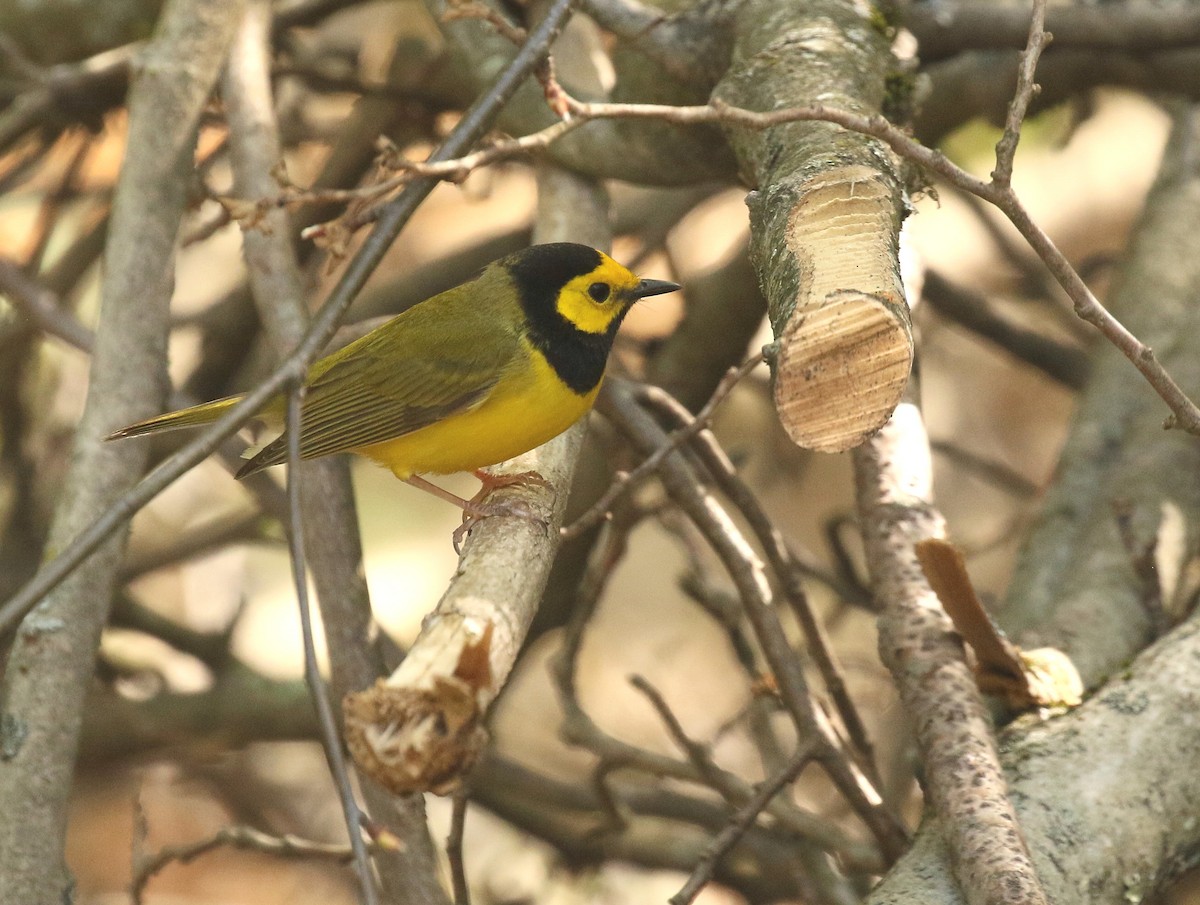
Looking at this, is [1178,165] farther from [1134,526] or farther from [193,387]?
[193,387]

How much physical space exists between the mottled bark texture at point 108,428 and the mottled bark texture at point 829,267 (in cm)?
169

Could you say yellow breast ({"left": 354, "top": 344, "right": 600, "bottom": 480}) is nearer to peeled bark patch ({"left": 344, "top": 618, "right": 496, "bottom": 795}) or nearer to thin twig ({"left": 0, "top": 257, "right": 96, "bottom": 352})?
thin twig ({"left": 0, "top": 257, "right": 96, "bottom": 352})

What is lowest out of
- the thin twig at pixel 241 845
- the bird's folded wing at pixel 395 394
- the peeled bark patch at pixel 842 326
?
the thin twig at pixel 241 845

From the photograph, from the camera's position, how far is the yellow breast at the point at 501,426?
3279mm

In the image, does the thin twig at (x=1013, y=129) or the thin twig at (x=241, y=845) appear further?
the thin twig at (x=241, y=845)

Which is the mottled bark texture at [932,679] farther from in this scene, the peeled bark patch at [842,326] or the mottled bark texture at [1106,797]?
the peeled bark patch at [842,326]

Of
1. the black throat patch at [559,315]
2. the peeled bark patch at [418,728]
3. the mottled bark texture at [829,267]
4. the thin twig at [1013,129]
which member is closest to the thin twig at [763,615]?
the black throat patch at [559,315]

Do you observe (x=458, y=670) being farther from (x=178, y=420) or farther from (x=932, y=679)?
(x=178, y=420)

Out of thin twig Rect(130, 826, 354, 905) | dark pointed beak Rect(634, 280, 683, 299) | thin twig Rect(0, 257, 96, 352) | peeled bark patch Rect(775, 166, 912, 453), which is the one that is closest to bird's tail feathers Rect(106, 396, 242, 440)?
thin twig Rect(0, 257, 96, 352)

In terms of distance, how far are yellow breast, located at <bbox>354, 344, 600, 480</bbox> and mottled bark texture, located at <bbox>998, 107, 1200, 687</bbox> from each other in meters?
1.25

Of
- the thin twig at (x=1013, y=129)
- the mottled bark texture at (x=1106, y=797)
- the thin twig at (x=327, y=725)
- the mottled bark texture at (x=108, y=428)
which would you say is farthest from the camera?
the mottled bark texture at (x=108, y=428)

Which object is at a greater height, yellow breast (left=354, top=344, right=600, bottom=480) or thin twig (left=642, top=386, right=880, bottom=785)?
yellow breast (left=354, top=344, right=600, bottom=480)

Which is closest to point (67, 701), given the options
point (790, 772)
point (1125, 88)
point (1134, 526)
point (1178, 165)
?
point (790, 772)

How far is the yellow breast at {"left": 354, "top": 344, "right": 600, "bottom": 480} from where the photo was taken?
328cm
